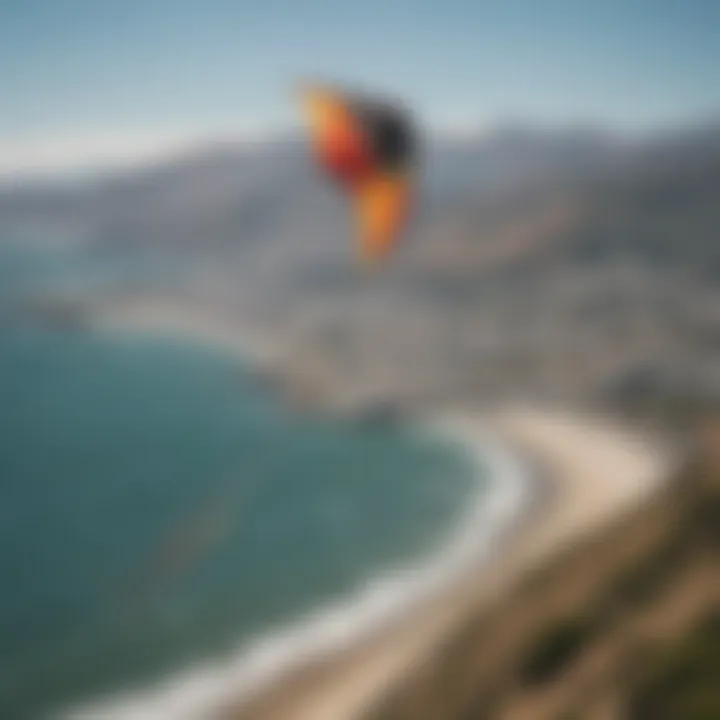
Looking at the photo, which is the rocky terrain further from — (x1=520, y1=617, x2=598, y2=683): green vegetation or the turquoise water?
(x1=520, y1=617, x2=598, y2=683): green vegetation

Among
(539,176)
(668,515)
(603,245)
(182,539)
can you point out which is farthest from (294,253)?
(668,515)

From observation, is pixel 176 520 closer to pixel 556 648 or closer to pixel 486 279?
pixel 556 648

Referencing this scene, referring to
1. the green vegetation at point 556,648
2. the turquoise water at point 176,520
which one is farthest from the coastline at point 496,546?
the green vegetation at point 556,648

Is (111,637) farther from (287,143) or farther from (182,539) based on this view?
(287,143)

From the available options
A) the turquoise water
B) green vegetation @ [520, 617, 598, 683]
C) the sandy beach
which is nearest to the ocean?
the turquoise water

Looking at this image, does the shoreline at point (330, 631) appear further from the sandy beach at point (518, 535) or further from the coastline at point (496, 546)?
the sandy beach at point (518, 535)
